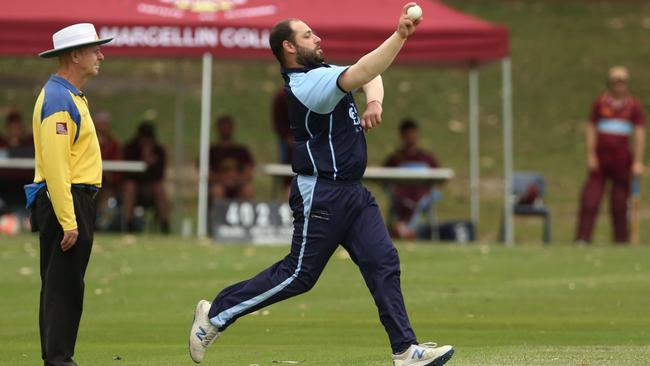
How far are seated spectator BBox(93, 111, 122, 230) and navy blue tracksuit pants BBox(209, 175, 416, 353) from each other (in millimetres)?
13650

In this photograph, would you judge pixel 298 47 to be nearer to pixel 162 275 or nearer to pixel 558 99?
pixel 162 275

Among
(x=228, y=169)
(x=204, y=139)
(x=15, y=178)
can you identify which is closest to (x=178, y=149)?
(x=228, y=169)

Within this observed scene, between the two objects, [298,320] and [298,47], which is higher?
[298,47]

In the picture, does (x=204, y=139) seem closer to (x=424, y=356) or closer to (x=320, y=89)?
(x=320, y=89)

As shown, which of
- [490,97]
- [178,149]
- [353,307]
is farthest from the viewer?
[490,97]

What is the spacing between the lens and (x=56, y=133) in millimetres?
8398

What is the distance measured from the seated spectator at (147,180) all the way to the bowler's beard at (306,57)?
1387 cm

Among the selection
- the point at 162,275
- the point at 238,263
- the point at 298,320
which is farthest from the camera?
the point at 238,263

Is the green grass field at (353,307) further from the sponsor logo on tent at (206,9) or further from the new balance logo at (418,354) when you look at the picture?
the sponsor logo on tent at (206,9)

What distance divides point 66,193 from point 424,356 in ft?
6.86

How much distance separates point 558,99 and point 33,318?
25.4m

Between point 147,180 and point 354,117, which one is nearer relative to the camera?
point 354,117

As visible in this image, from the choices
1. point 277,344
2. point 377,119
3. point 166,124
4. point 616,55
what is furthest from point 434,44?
point 616,55

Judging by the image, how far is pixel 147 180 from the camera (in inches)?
907
